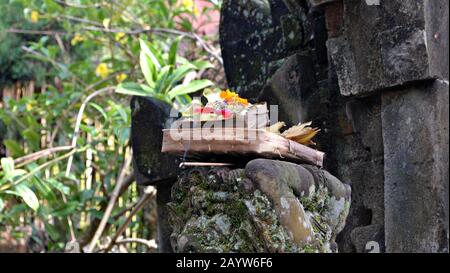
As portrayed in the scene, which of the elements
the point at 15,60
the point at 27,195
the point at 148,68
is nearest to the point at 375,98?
the point at 148,68

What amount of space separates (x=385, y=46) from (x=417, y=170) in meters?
0.59

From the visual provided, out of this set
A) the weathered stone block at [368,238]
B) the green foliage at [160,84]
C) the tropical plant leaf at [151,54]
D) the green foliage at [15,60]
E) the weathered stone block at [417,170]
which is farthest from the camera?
the green foliage at [15,60]

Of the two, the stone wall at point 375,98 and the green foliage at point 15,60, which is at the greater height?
the green foliage at point 15,60

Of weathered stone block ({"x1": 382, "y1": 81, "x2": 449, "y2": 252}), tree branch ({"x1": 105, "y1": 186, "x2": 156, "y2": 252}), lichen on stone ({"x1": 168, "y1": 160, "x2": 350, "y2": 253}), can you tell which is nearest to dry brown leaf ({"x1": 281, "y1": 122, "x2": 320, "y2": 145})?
lichen on stone ({"x1": 168, "y1": 160, "x2": 350, "y2": 253})

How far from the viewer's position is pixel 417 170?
3633 millimetres

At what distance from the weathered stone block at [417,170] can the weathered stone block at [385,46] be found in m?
0.10

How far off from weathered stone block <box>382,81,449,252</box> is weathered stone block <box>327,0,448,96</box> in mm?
105

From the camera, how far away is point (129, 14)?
268 inches

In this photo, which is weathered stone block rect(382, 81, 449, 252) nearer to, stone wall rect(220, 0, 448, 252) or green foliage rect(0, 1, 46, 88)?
stone wall rect(220, 0, 448, 252)

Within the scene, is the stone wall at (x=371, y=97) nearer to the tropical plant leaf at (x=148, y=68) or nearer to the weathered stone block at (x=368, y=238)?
the weathered stone block at (x=368, y=238)

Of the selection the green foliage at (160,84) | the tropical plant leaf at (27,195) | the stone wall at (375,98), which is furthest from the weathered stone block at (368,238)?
the tropical plant leaf at (27,195)

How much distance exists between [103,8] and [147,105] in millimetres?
2075

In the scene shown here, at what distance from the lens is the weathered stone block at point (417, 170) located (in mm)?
3564
